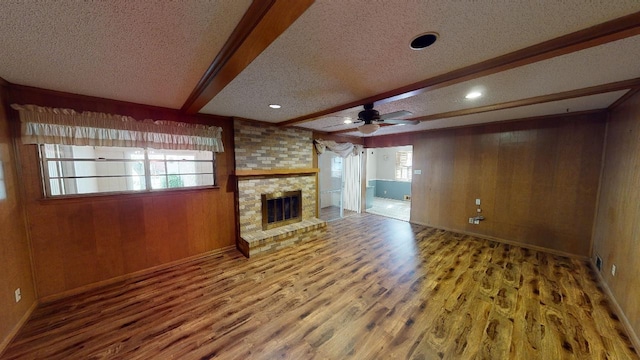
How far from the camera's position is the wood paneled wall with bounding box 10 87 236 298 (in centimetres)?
218

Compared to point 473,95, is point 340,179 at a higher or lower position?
lower

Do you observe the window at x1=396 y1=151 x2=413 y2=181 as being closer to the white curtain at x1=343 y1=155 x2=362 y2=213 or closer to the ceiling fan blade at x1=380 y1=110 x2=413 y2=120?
the white curtain at x1=343 y1=155 x2=362 y2=213

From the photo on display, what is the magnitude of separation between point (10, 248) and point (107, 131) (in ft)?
4.38

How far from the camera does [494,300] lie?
7.39ft

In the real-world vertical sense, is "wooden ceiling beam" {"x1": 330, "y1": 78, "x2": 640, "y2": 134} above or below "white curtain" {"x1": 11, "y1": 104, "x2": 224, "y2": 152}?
above

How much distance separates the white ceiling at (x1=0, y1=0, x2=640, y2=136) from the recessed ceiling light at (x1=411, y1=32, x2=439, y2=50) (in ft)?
0.13

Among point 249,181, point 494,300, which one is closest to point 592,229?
point 494,300

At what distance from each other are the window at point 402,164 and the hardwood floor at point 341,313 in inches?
207

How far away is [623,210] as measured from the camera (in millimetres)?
2209

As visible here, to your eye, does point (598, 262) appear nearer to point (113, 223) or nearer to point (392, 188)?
point (392, 188)

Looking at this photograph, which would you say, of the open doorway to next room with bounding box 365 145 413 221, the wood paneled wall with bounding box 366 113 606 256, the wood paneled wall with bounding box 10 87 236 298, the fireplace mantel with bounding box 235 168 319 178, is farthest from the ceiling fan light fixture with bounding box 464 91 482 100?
the open doorway to next room with bounding box 365 145 413 221

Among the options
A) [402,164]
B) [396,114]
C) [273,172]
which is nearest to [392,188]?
[402,164]

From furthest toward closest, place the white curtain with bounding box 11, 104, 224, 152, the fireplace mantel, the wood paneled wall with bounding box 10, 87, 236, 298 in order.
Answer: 1. the fireplace mantel
2. the wood paneled wall with bounding box 10, 87, 236, 298
3. the white curtain with bounding box 11, 104, 224, 152

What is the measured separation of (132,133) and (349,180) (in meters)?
4.82
